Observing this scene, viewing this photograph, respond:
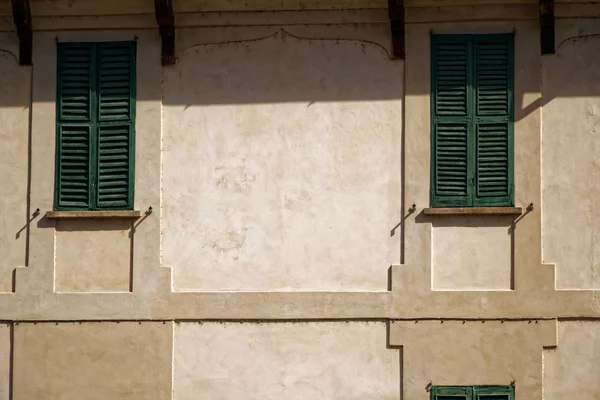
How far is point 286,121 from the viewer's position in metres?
15.3

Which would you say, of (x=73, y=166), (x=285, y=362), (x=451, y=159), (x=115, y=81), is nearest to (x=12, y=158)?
(x=73, y=166)

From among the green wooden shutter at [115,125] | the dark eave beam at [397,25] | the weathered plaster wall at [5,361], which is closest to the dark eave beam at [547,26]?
the dark eave beam at [397,25]

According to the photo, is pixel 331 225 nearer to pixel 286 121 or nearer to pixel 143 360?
pixel 286 121

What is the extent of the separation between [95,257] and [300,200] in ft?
8.21

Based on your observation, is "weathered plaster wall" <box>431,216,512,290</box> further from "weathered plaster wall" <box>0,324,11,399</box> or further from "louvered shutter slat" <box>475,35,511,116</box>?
"weathered plaster wall" <box>0,324,11,399</box>

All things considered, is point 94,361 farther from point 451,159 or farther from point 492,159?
point 492,159

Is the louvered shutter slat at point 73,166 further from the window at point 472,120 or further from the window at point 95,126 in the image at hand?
the window at point 472,120

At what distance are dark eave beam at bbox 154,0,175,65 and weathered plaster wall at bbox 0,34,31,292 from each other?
166 centimetres

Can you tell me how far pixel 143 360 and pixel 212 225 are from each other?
176 cm

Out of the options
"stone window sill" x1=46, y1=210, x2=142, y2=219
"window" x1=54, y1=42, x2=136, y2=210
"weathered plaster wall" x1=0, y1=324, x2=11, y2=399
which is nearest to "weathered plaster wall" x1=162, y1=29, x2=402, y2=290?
"stone window sill" x1=46, y1=210, x2=142, y2=219

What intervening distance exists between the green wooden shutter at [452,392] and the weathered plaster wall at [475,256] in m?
1.15

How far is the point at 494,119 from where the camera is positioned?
1510 centimetres

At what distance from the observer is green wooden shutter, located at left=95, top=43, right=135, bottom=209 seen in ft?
50.0

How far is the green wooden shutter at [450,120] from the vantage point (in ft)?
49.4
